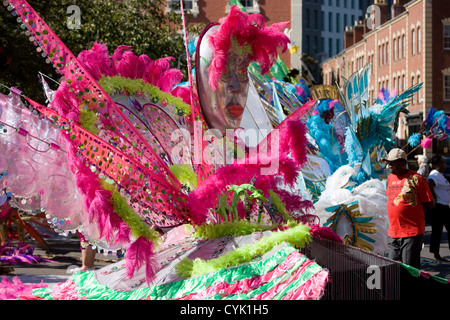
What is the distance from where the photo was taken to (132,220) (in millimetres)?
4160

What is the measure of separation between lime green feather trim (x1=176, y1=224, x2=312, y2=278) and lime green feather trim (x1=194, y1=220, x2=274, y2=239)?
285 millimetres

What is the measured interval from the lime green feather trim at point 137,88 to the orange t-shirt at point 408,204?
2492 mm

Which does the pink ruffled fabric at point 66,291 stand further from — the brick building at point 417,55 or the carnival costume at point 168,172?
the brick building at point 417,55

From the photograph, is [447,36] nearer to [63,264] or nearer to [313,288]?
[63,264]

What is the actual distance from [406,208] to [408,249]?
1.26 ft

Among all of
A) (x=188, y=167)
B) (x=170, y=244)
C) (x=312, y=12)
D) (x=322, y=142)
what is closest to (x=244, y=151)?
(x=188, y=167)

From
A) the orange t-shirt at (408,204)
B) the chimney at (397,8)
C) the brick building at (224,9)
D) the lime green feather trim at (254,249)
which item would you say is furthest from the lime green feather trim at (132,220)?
the chimney at (397,8)

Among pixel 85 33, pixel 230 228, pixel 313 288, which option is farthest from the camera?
pixel 85 33

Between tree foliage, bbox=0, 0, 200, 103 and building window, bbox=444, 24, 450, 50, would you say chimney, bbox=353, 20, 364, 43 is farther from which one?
tree foliage, bbox=0, 0, 200, 103

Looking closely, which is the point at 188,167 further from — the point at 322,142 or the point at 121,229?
the point at 322,142

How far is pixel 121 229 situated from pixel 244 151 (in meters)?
1.08

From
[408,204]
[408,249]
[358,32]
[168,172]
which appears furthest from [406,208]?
[358,32]

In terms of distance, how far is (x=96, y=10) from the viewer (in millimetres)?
16312

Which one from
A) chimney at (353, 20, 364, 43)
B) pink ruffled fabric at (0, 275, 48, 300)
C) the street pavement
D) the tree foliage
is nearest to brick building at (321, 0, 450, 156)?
chimney at (353, 20, 364, 43)
